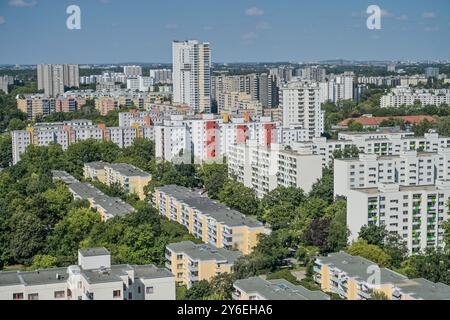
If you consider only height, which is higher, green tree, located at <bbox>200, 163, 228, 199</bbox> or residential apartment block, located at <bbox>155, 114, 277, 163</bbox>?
residential apartment block, located at <bbox>155, 114, 277, 163</bbox>

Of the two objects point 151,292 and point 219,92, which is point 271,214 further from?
point 219,92

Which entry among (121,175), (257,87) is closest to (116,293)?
(121,175)

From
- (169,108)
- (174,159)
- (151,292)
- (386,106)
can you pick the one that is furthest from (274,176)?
(386,106)

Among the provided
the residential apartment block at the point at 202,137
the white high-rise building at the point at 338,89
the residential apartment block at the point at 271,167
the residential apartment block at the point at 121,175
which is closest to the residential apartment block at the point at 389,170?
the residential apartment block at the point at 271,167

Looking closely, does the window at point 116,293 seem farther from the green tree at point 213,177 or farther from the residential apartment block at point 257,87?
the residential apartment block at point 257,87

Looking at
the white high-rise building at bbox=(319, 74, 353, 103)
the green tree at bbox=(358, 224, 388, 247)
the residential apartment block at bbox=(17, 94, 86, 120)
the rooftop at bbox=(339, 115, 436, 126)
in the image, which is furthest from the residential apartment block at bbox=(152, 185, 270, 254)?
the white high-rise building at bbox=(319, 74, 353, 103)

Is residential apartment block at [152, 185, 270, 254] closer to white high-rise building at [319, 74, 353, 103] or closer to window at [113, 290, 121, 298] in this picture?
window at [113, 290, 121, 298]
